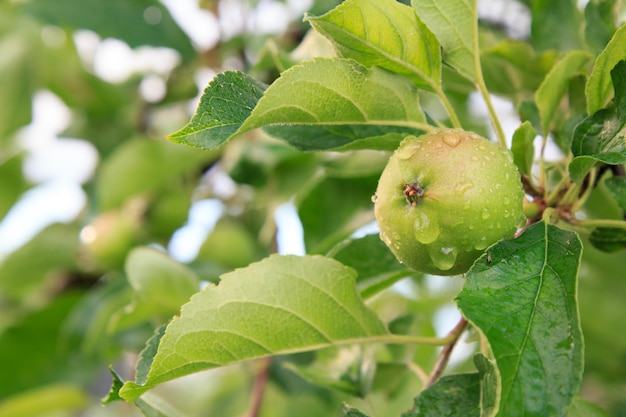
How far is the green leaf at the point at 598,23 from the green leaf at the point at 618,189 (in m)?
0.18

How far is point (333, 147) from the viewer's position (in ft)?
2.11

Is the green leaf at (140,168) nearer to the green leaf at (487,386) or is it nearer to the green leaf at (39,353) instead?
the green leaf at (39,353)

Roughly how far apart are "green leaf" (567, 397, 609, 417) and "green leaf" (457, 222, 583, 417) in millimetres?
160

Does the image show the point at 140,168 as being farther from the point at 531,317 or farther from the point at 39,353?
the point at 531,317

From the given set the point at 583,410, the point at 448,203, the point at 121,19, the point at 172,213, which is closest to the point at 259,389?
the point at 172,213

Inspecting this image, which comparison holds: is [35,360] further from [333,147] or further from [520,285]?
[520,285]

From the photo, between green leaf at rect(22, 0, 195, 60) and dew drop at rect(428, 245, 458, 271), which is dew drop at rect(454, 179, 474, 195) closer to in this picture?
dew drop at rect(428, 245, 458, 271)

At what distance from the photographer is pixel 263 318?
59 centimetres

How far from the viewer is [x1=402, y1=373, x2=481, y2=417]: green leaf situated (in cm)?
56

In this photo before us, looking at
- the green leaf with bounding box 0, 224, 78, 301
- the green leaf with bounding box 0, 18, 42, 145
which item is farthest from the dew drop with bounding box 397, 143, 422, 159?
the green leaf with bounding box 0, 18, 42, 145

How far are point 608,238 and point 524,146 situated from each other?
12cm

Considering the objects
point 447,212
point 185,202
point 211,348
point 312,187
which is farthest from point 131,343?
point 447,212

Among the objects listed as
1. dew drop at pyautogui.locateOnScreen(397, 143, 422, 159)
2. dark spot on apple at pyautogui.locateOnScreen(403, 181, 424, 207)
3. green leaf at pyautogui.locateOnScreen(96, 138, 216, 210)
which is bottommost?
dark spot on apple at pyautogui.locateOnScreen(403, 181, 424, 207)

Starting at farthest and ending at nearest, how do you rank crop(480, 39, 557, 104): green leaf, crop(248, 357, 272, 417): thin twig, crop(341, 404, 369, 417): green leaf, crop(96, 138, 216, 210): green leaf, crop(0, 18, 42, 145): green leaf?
crop(0, 18, 42, 145): green leaf < crop(96, 138, 216, 210): green leaf < crop(248, 357, 272, 417): thin twig < crop(480, 39, 557, 104): green leaf < crop(341, 404, 369, 417): green leaf
